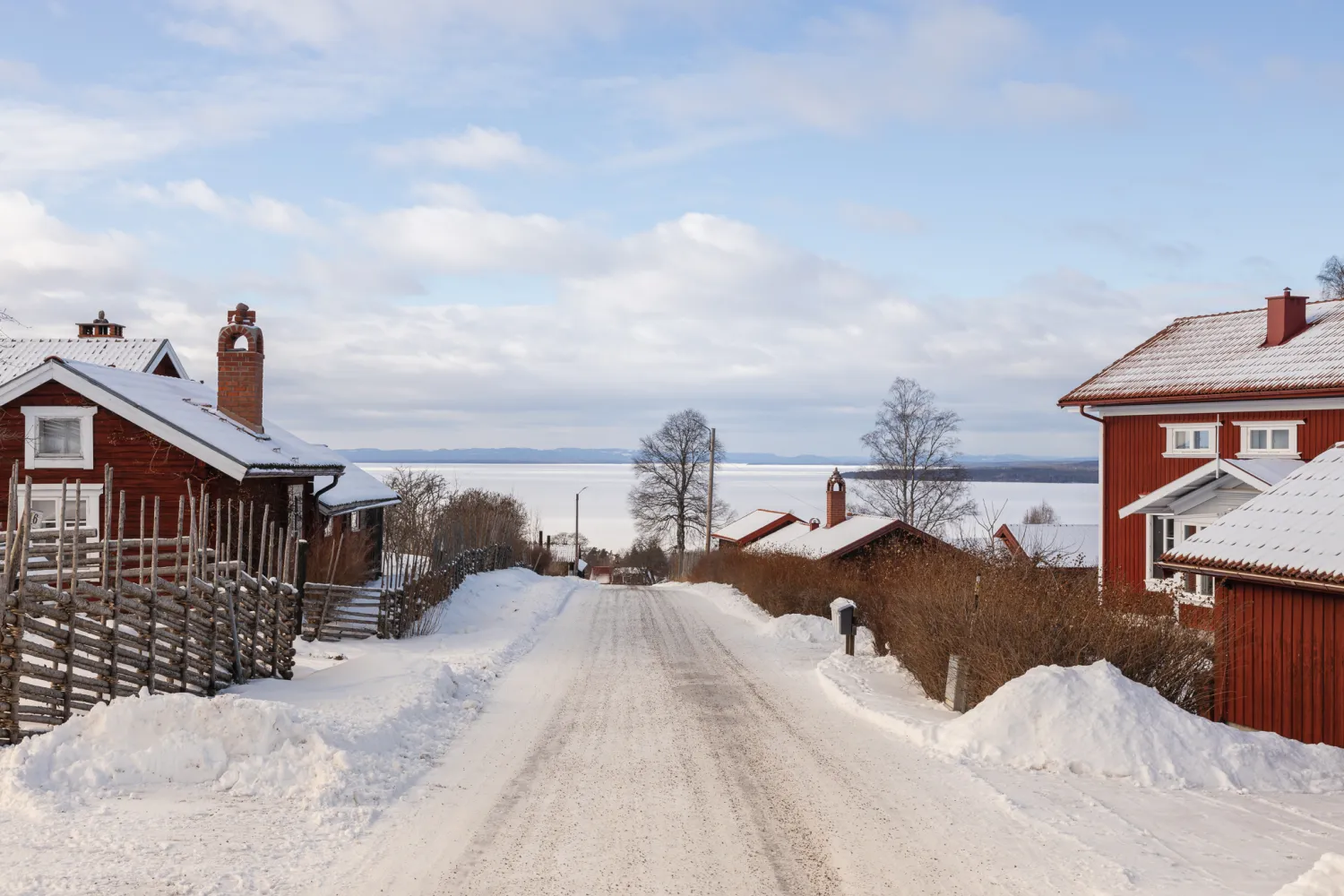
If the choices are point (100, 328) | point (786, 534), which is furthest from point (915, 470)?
point (100, 328)

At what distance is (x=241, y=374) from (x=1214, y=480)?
2254 cm

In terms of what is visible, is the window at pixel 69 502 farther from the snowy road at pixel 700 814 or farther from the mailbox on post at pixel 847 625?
the mailbox on post at pixel 847 625

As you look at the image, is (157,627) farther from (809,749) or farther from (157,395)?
(157,395)

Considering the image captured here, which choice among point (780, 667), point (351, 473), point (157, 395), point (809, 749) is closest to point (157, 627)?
point (809, 749)

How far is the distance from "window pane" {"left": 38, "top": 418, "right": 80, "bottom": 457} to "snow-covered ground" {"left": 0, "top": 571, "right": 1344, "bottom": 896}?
10.7 m

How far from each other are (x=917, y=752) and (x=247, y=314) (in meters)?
19.9

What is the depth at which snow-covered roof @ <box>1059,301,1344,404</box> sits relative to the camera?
2188 cm

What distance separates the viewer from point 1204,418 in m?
23.5

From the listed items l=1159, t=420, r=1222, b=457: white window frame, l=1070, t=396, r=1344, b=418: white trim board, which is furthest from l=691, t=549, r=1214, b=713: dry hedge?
l=1070, t=396, r=1344, b=418: white trim board

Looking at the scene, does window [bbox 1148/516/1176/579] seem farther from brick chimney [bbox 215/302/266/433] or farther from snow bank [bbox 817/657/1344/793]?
brick chimney [bbox 215/302/266/433]

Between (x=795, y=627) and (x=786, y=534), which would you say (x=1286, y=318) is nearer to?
(x=795, y=627)

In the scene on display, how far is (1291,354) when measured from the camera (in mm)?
22781

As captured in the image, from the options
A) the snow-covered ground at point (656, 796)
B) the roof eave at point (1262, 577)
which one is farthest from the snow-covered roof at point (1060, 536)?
the snow-covered ground at point (656, 796)

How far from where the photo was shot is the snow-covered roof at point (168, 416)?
19.7m
